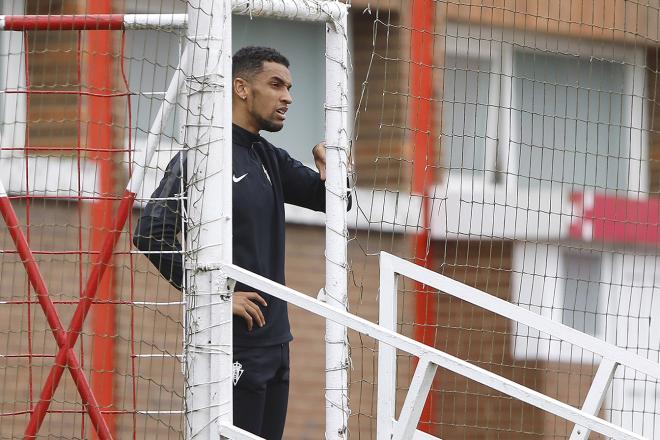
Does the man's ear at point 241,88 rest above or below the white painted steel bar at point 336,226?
above

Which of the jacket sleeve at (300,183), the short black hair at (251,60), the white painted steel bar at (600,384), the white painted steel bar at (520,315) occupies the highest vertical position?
the short black hair at (251,60)

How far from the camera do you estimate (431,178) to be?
9.33 meters

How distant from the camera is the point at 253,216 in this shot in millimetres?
4773

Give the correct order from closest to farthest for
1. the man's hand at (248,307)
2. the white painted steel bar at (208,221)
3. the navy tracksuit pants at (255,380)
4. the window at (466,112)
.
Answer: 1. the white painted steel bar at (208,221)
2. the man's hand at (248,307)
3. the navy tracksuit pants at (255,380)
4. the window at (466,112)

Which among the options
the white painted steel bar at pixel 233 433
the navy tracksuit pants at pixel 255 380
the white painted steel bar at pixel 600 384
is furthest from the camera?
the white painted steel bar at pixel 600 384

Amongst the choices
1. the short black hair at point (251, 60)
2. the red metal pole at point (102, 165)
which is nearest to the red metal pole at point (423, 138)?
the red metal pole at point (102, 165)

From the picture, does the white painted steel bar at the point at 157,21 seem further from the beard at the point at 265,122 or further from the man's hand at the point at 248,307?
the man's hand at the point at 248,307

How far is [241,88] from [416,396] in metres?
1.47

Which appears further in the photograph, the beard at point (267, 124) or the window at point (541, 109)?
the window at point (541, 109)

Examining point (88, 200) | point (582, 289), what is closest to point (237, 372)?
point (88, 200)

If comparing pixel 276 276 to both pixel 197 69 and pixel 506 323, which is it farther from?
pixel 506 323

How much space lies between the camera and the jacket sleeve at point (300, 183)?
5.14 metres

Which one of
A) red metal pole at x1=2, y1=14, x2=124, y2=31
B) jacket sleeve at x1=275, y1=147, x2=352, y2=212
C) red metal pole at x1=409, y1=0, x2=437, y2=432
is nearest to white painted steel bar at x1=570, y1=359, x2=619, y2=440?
jacket sleeve at x1=275, y1=147, x2=352, y2=212

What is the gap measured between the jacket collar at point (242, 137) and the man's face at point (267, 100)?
0.05 meters
